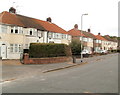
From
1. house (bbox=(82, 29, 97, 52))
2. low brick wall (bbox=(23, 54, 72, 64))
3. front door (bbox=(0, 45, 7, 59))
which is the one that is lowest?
low brick wall (bbox=(23, 54, 72, 64))

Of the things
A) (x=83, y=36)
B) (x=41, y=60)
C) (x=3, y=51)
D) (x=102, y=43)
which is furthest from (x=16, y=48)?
(x=102, y=43)

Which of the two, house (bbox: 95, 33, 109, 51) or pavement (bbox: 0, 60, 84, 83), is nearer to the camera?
pavement (bbox: 0, 60, 84, 83)

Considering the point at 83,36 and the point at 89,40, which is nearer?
the point at 83,36

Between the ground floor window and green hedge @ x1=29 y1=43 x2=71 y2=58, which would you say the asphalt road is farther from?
the ground floor window

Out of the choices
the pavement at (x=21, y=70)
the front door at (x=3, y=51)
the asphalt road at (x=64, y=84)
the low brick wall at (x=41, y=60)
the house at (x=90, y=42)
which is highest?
the house at (x=90, y=42)

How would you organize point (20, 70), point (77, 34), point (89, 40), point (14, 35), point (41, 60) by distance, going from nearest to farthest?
1. point (20, 70)
2. point (41, 60)
3. point (14, 35)
4. point (77, 34)
5. point (89, 40)

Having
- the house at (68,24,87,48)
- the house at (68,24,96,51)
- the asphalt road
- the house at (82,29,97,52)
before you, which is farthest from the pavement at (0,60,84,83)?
the house at (82,29,97,52)

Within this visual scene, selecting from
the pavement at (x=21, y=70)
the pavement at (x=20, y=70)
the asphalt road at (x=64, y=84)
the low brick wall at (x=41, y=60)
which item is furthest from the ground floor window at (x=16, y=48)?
the asphalt road at (x=64, y=84)

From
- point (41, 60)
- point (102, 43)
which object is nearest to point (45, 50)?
point (41, 60)

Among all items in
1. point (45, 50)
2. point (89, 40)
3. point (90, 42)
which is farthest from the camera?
point (90, 42)

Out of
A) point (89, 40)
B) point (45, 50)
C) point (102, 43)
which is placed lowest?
point (45, 50)

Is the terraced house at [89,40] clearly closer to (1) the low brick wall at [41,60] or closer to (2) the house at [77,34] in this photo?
(2) the house at [77,34]

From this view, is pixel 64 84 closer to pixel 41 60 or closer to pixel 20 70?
pixel 20 70

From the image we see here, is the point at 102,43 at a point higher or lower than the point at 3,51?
higher
